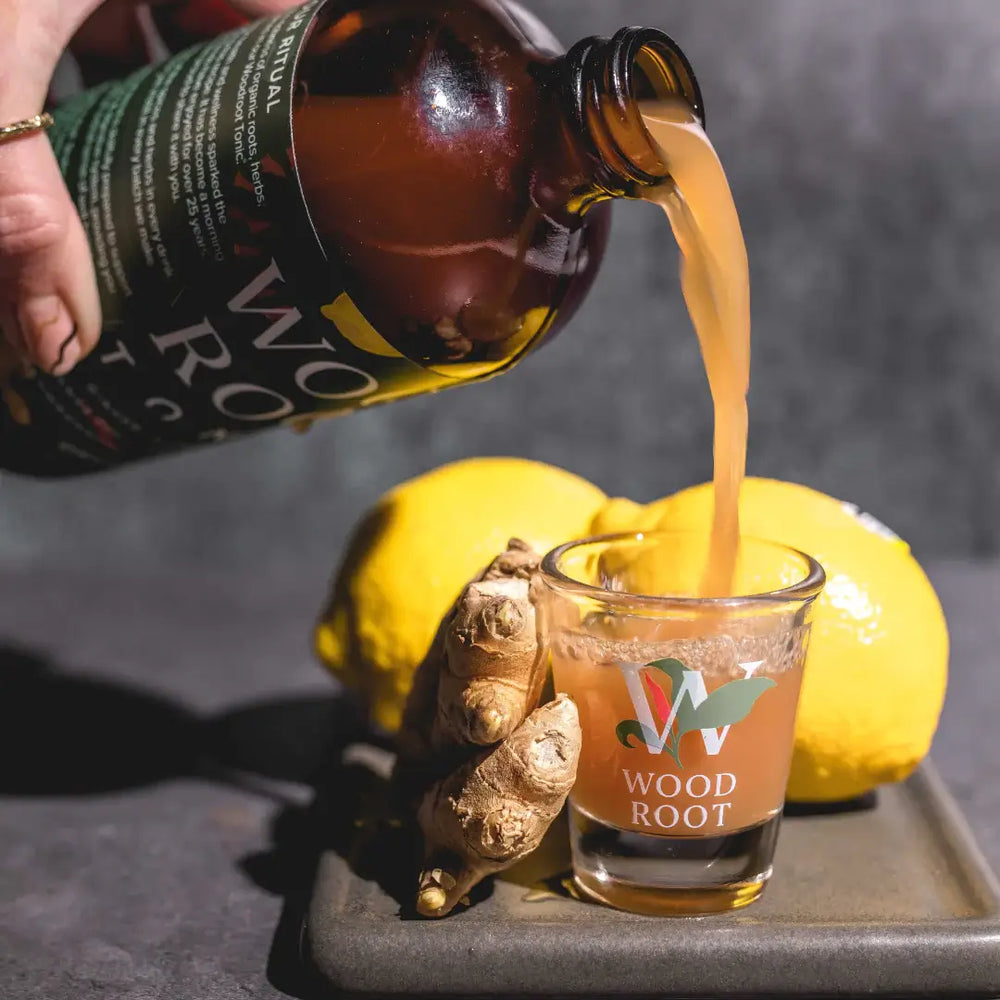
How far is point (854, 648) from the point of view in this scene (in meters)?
0.82

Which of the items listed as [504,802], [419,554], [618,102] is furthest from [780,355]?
[504,802]

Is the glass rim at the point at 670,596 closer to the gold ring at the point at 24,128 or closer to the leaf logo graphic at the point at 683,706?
the leaf logo graphic at the point at 683,706

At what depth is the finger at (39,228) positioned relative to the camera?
75 centimetres

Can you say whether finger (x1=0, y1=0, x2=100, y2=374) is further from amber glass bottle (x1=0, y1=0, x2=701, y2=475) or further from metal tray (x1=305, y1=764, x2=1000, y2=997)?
metal tray (x1=305, y1=764, x2=1000, y2=997)

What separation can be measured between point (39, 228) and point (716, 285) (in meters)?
0.40

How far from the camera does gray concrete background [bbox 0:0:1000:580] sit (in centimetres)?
151

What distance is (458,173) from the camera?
0.74m

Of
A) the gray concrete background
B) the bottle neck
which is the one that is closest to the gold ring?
the bottle neck

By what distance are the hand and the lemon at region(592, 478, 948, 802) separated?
1.26ft

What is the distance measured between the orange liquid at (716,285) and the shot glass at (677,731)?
2.6 inches

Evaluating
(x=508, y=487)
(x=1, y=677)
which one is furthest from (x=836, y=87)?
(x=1, y=677)

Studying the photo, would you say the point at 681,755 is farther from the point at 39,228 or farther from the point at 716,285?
the point at 39,228

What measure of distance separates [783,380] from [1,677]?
3.12ft

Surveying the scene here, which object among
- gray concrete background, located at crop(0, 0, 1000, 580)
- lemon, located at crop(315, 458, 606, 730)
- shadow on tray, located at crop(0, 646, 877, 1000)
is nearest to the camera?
shadow on tray, located at crop(0, 646, 877, 1000)
